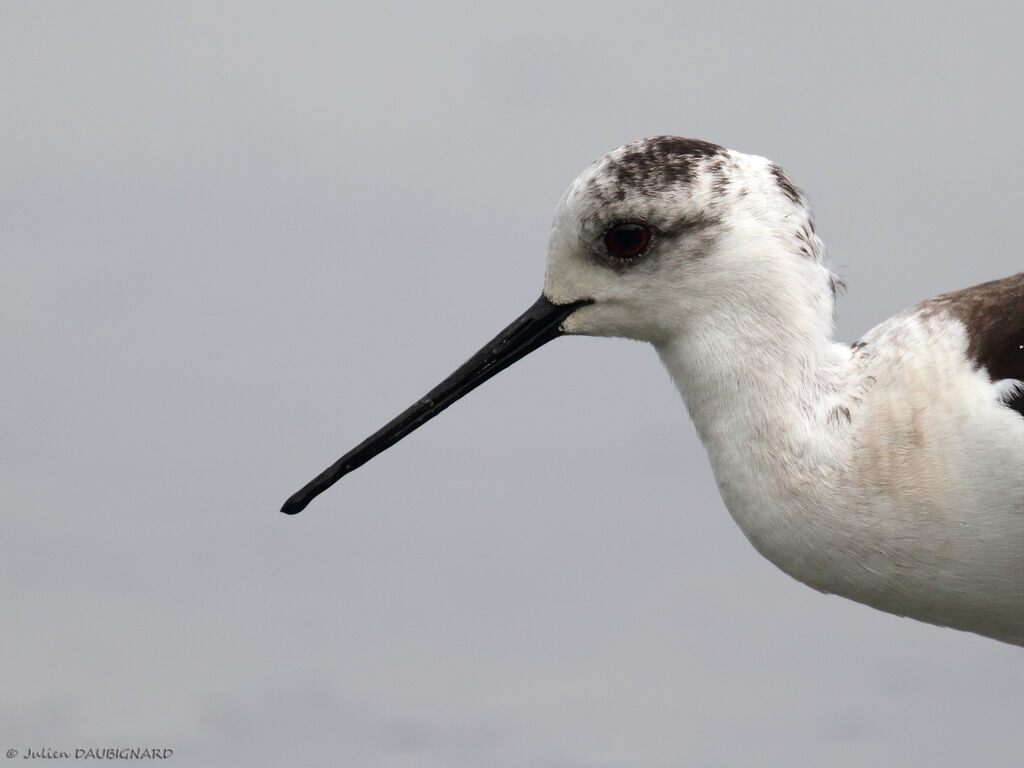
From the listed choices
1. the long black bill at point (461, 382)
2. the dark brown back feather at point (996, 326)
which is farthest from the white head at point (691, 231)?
the dark brown back feather at point (996, 326)

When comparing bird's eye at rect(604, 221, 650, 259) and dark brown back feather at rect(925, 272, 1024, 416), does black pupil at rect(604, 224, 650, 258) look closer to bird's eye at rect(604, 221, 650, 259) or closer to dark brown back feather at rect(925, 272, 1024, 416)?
→ bird's eye at rect(604, 221, 650, 259)

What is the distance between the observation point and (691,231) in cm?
546

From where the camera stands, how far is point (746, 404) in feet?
17.6

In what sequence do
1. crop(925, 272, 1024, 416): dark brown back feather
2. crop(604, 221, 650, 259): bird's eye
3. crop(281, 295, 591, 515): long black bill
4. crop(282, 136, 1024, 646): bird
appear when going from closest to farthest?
crop(282, 136, 1024, 646): bird → crop(925, 272, 1024, 416): dark brown back feather → crop(604, 221, 650, 259): bird's eye → crop(281, 295, 591, 515): long black bill

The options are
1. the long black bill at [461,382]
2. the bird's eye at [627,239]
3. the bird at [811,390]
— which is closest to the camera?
the bird at [811,390]

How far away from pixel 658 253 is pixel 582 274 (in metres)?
0.33

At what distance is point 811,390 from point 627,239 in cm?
83

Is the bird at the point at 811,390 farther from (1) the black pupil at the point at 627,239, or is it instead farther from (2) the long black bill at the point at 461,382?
(2) the long black bill at the point at 461,382

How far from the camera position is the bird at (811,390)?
5.31 metres

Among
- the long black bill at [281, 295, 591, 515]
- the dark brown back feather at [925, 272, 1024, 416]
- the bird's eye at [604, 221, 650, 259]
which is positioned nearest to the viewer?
the dark brown back feather at [925, 272, 1024, 416]

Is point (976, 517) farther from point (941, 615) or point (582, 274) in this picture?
point (582, 274)

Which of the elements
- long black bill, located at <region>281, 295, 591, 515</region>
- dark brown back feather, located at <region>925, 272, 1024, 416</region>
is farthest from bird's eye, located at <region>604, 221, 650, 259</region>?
dark brown back feather, located at <region>925, 272, 1024, 416</region>

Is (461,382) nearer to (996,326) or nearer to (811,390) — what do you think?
(811,390)

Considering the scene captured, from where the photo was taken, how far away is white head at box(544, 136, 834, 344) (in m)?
5.38
